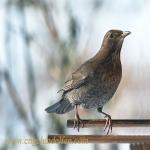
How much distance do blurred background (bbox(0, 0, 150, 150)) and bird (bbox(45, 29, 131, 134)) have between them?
30cm

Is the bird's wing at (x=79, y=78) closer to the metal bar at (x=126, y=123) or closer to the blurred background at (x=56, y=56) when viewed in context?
the metal bar at (x=126, y=123)

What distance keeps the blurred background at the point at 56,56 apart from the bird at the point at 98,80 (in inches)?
11.7

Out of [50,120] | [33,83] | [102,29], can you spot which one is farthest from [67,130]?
[102,29]

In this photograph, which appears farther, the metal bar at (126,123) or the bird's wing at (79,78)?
the bird's wing at (79,78)

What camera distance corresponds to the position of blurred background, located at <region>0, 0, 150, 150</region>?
4.43 feet

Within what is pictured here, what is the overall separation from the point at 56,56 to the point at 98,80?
39cm

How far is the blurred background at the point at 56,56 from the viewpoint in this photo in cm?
135

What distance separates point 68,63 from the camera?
1.40 m

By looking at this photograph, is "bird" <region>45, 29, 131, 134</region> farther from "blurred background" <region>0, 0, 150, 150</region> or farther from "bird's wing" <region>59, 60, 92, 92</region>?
"blurred background" <region>0, 0, 150, 150</region>

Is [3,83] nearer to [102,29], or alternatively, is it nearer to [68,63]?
[68,63]

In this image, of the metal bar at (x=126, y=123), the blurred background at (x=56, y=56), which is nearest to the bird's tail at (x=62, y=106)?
the metal bar at (x=126, y=123)

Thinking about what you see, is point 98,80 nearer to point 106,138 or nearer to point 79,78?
point 79,78

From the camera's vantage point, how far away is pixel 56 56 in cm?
139

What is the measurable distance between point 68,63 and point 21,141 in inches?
10.4
